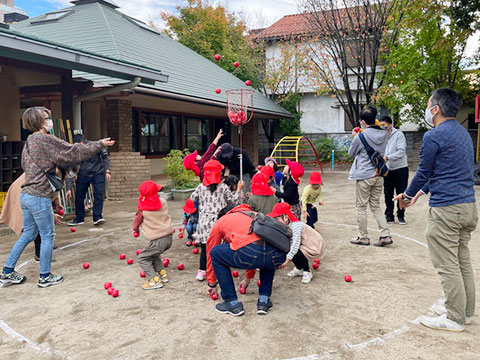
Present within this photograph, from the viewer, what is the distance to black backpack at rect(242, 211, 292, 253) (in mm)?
3547

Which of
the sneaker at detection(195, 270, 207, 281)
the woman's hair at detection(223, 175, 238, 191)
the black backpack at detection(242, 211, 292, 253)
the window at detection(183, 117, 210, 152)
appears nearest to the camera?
the black backpack at detection(242, 211, 292, 253)

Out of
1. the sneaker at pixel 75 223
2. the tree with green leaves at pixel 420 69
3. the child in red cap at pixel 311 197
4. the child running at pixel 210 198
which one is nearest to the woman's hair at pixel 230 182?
the child running at pixel 210 198

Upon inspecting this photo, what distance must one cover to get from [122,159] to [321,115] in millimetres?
17809

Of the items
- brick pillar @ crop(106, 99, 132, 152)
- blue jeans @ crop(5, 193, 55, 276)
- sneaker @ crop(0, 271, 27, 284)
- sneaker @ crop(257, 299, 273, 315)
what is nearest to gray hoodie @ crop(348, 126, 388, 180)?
sneaker @ crop(257, 299, 273, 315)

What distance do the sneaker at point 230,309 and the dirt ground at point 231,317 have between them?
0.19ft

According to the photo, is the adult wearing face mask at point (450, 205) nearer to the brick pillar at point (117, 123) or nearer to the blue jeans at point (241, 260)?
the blue jeans at point (241, 260)

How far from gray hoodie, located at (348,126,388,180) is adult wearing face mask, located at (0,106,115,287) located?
349 centimetres

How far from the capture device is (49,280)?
15.4ft

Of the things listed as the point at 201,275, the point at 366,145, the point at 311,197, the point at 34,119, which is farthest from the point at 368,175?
the point at 34,119

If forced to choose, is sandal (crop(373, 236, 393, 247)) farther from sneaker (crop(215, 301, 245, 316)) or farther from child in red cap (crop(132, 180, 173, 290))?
child in red cap (crop(132, 180, 173, 290))

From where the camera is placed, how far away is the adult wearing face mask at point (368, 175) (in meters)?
6.12

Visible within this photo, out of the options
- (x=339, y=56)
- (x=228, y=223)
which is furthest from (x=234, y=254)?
(x=339, y=56)

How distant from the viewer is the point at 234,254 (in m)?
3.65

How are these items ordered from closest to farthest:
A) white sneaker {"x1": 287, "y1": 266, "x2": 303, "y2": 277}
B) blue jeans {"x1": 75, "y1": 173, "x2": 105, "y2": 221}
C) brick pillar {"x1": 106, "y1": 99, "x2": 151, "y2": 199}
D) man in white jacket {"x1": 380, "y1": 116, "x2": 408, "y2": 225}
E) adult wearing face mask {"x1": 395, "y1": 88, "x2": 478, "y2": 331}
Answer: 1. adult wearing face mask {"x1": 395, "y1": 88, "x2": 478, "y2": 331}
2. white sneaker {"x1": 287, "y1": 266, "x2": 303, "y2": 277}
3. man in white jacket {"x1": 380, "y1": 116, "x2": 408, "y2": 225}
4. blue jeans {"x1": 75, "y1": 173, "x2": 105, "y2": 221}
5. brick pillar {"x1": 106, "y1": 99, "x2": 151, "y2": 199}
